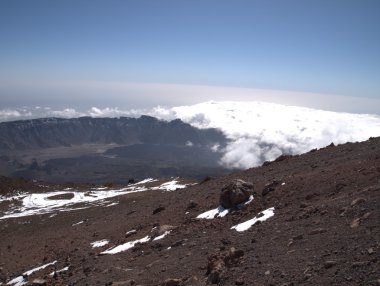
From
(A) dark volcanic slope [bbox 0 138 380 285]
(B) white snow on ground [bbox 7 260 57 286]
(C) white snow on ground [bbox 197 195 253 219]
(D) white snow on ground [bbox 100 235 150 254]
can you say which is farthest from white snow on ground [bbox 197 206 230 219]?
(B) white snow on ground [bbox 7 260 57 286]

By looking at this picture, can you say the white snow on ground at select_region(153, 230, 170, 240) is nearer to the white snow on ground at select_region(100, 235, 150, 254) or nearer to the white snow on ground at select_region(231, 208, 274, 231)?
the white snow on ground at select_region(100, 235, 150, 254)

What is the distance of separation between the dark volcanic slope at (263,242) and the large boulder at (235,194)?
1.00 metres

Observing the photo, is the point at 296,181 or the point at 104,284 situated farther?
the point at 296,181

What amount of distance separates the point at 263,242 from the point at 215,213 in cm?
807

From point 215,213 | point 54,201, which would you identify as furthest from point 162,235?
point 54,201

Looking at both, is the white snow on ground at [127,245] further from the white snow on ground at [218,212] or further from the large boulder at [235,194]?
the large boulder at [235,194]

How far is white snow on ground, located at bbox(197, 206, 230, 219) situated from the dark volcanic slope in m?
0.85

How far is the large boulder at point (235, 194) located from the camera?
25166mm

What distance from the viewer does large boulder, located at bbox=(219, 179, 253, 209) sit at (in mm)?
25166

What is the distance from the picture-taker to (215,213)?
2523 cm

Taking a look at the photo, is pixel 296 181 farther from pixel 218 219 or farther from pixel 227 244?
pixel 227 244

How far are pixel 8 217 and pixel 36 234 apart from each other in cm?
2115

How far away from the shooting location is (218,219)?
78.0ft

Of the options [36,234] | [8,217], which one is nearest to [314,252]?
[36,234]
